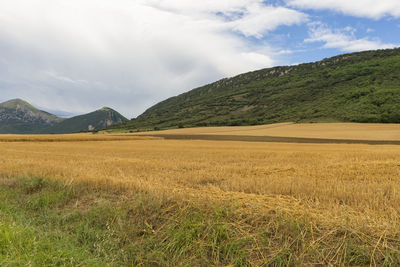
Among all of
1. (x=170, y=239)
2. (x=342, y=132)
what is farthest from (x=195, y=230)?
(x=342, y=132)

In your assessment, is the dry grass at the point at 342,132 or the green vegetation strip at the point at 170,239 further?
the dry grass at the point at 342,132

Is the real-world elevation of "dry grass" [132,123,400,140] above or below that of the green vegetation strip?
below

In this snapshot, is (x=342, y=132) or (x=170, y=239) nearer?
(x=170, y=239)

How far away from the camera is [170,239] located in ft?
14.8

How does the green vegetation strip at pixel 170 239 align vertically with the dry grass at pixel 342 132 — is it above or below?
above

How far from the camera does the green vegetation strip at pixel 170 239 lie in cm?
379

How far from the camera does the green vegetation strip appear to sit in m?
3.79

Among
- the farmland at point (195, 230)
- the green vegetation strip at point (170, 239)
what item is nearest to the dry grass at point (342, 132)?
the farmland at point (195, 230)

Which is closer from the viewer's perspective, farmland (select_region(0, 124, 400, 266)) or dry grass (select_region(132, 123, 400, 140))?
farmland (select_region(0, 124, 400, 266))

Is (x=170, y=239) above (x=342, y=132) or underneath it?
above

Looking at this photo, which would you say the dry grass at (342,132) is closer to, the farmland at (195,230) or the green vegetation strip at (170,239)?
the farmland at (195,230)

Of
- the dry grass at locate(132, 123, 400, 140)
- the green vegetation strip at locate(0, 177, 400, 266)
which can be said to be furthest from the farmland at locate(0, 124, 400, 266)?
the dry grass at locate(132, 123, 400, 140)

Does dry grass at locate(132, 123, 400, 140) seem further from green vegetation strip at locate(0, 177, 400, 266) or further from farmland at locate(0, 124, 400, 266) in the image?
green vegetation strip at locate(0, 177, 400, 266)

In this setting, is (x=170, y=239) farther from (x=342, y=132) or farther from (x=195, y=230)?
(x=342, y=132)
